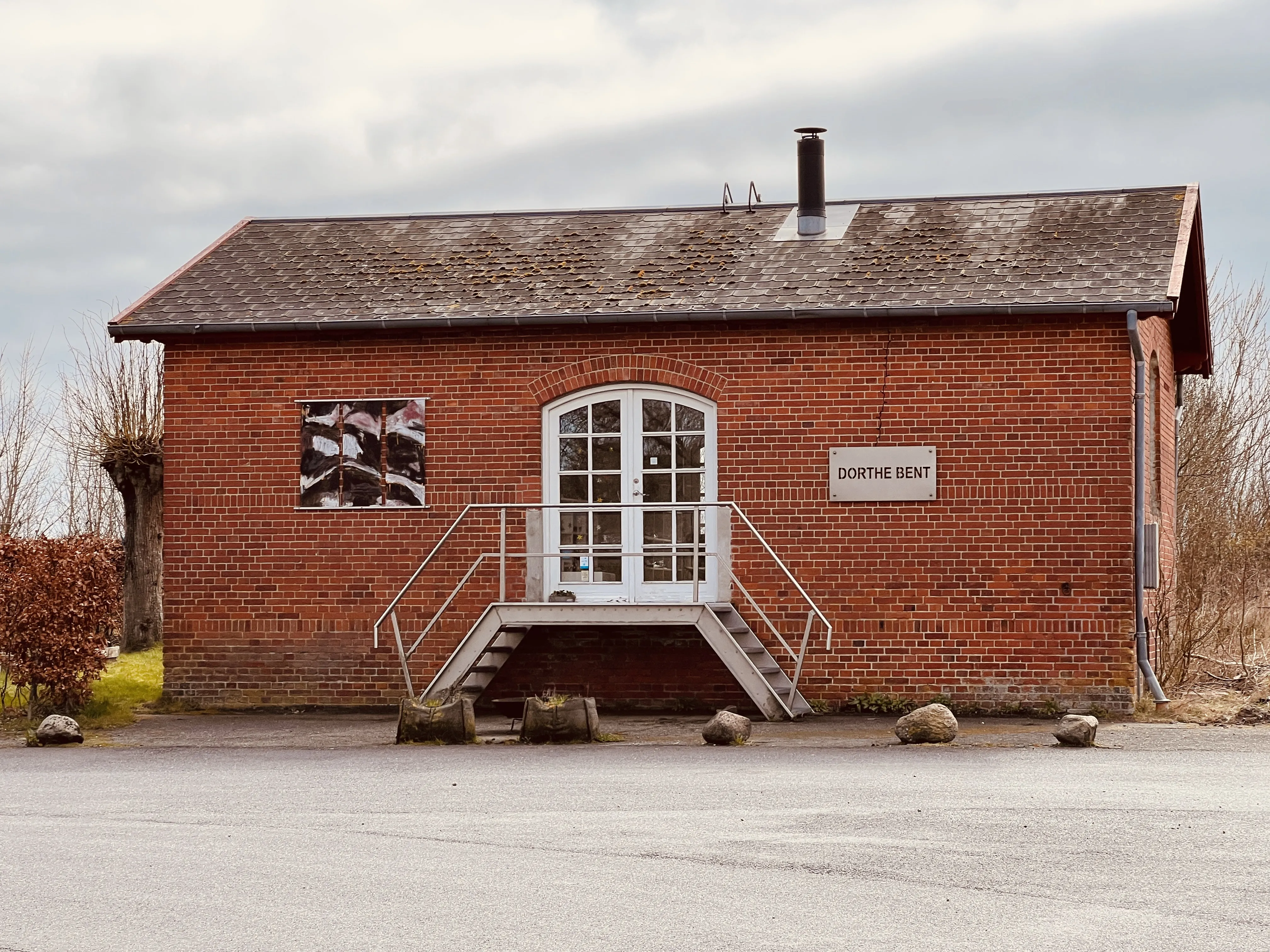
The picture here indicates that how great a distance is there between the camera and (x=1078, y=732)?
1197 cm

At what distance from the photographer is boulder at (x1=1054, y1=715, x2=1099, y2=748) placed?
12.0 meters

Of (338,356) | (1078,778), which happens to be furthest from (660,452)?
(1078,778)

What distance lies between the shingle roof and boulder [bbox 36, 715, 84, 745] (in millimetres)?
3989

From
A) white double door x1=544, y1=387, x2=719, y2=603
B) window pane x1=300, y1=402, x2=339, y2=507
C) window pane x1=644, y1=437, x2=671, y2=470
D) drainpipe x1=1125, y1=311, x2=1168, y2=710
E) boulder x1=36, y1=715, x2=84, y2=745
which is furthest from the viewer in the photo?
window pane x1=300, y1=402, x2=339, y2=507

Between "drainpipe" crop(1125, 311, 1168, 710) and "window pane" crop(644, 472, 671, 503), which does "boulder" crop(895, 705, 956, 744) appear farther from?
"window pane" crop(644, 472, 671, 503)

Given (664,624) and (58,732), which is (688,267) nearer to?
(664,624)

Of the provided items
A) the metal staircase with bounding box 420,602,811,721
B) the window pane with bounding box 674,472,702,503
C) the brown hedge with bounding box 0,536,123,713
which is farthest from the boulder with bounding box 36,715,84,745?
the window pane with bounding box 674,472,702,503

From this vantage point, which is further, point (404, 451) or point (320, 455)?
point (320, 455)

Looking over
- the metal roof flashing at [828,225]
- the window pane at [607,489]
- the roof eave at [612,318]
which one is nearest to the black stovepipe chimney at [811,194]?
the metal roof flashing at [828,225]

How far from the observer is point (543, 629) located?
1564cm

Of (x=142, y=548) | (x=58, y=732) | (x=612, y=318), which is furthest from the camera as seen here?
(x=142, y=548)

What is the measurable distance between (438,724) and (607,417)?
3.90 metres

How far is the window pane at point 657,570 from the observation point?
50.0 feet

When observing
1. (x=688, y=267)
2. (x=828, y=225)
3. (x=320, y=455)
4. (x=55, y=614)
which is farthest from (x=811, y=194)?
(x=55, y=614)
